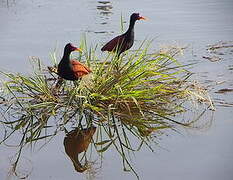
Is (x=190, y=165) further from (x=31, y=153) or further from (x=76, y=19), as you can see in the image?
(x=76, y=19)

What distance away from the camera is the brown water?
4000 mm

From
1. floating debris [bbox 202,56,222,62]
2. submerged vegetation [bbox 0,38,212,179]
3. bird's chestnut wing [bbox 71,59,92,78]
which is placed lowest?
submerged vegetation [bbox 0,38,212,179]

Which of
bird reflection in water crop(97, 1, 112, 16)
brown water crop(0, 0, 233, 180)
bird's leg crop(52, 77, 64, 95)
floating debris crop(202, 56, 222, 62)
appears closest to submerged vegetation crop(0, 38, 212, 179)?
bird's leg crop(52, 77, 64, 95)

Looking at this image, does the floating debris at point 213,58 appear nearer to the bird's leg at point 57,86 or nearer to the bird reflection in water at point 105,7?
the bird's leg at point 57,86

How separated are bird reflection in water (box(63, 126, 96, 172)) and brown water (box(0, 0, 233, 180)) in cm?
7

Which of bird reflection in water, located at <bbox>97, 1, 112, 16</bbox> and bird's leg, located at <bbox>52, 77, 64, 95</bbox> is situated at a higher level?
bird reflection in water, located at <bbox>97, 1, 112, 16</bbox>

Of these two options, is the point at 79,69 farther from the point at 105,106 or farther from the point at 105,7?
the point at 105,7

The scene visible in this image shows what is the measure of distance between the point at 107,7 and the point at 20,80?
624cm

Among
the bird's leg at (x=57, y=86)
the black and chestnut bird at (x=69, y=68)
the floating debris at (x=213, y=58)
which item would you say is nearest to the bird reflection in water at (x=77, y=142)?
the black and chestnut bird at (x=69, y=68)

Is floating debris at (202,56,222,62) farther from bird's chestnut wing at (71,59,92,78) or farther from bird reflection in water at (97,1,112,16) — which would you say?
bird reflection in water at (97,1,112,16)

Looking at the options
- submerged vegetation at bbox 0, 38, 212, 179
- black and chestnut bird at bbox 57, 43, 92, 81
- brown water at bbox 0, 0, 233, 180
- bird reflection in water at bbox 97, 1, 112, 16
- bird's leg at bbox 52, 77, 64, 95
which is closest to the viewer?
brown water at bbox 0, 0, 233, 180

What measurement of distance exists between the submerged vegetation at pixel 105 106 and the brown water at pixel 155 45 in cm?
24

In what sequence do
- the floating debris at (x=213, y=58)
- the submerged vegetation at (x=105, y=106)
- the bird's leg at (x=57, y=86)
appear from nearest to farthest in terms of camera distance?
the submerged vegetation at (x=105, y=106)
the bird's leg at (x=57, y=86)
the floating debris at (x=213, y=58)

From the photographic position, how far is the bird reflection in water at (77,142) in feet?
14.0
